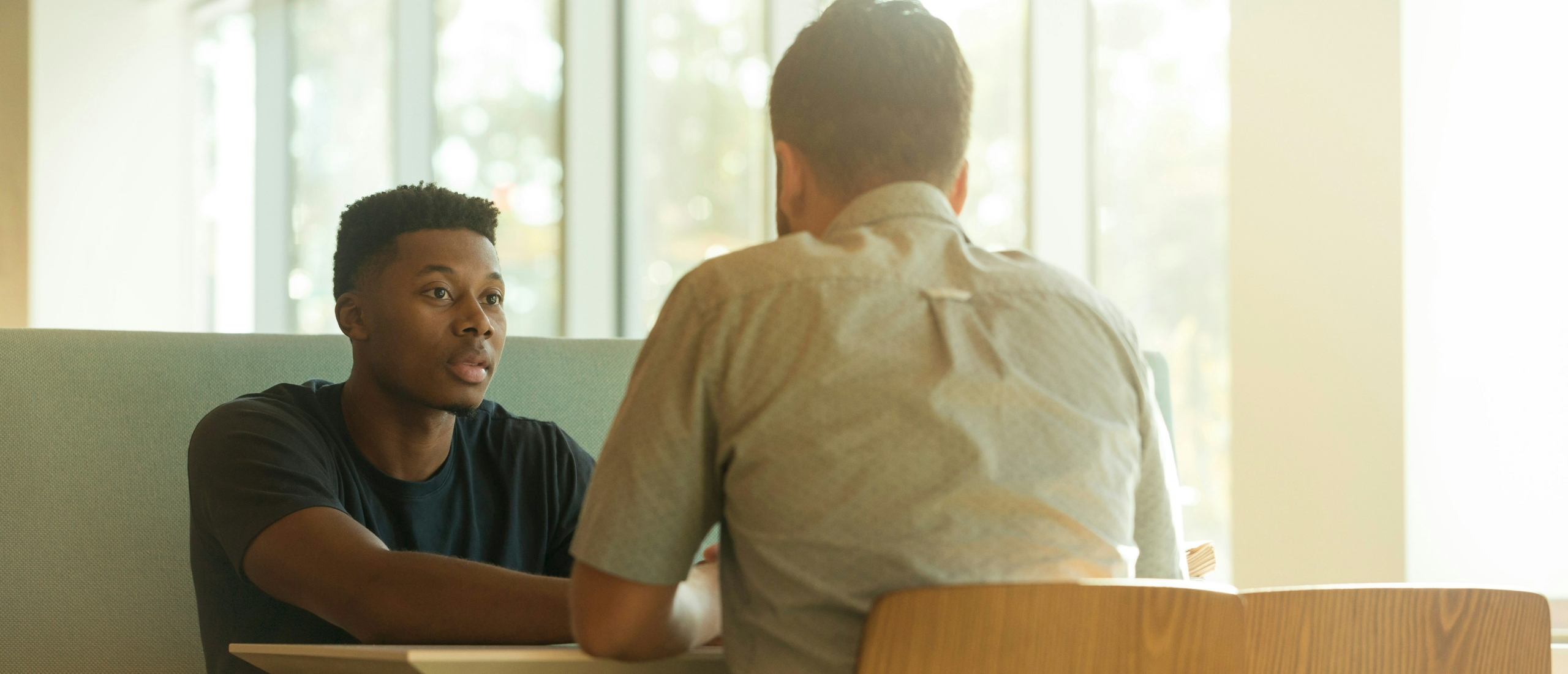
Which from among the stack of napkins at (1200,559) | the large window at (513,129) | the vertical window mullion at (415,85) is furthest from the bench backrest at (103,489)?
the vertical window mullion at (415,85)

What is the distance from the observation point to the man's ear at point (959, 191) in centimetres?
99

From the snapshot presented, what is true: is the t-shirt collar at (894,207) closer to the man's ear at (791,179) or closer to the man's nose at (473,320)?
the man's ear at (791,179)

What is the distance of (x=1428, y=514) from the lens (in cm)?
252

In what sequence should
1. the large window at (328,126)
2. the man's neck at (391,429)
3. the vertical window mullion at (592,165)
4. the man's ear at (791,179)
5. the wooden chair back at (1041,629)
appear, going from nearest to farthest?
the wooden chair back at (1041,629) → the man's ear at (791,179) → the man's neck at (391,429) → the vertical window mullion at (592,165) → the large window at (328,126)

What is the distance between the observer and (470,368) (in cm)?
169

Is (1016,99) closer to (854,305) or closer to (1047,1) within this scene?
(1047,1)

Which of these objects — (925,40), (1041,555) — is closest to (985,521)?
(1041,555)

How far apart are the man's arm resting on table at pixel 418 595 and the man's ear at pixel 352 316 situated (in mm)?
523

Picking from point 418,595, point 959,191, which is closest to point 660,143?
point 418,595

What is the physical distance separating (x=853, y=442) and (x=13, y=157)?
14.7 ft

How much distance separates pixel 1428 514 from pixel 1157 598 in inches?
82.2

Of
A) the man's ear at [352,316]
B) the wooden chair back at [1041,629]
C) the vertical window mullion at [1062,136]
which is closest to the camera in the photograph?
the wooden chair back at [1041,629]

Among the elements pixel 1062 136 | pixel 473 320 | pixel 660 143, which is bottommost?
pixel 473 320

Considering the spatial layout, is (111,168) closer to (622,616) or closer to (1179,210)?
(1179,210)
